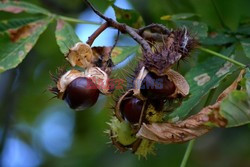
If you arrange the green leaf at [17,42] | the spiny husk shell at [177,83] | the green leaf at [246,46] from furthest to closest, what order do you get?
the green leaf at [17,42] → the green leaf at [246,46] → the spiny husk shell at [177,83]

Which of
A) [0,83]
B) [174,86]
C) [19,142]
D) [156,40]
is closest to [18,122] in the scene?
[19,142]

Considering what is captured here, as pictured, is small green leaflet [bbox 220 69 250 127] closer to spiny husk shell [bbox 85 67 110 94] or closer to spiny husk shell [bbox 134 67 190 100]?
spiny husk shell [bbox 134 67 190 100]

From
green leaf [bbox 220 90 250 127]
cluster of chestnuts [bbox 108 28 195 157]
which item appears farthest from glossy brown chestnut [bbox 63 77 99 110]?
green leaf [bbox 220 90 250 127]

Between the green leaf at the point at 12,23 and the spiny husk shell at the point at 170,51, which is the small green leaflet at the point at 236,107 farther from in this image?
the green leaf at the point at 12,23

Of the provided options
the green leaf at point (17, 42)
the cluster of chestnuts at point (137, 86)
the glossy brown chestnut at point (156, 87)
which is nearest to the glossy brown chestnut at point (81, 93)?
the cluster of chestnuts at point (137, 86)

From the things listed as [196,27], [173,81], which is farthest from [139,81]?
[196,27]
